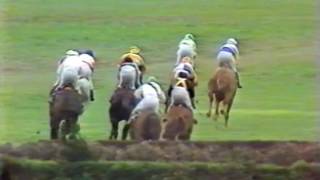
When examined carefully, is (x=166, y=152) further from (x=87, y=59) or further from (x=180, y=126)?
(x=87, y=59)

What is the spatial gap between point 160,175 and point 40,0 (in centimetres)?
328

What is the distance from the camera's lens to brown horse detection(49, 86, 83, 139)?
20.4ft

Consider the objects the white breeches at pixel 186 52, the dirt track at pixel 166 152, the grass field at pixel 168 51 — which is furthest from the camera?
the white breeches at pixel 186 52

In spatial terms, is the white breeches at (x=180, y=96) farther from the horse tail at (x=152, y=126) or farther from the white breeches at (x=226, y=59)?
the white breeches at (x=226, y=59)

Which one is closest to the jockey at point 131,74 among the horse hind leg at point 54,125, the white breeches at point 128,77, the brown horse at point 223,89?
the white breeches at point 128,77

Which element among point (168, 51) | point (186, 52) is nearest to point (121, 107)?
point (186, 52)

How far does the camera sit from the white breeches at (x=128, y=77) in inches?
252

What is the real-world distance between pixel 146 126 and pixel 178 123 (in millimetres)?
184

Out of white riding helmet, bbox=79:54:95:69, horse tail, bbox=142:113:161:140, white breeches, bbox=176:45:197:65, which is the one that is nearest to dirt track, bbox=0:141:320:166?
horse tail, bbox=142:113:161:140

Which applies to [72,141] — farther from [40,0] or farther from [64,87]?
[40,0]

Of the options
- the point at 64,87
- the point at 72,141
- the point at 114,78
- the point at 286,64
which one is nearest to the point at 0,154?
the point at 72,141

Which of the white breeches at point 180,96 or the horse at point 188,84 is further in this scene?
the horse at point 188,84

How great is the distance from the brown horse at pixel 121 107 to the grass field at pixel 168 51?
99 millimetres

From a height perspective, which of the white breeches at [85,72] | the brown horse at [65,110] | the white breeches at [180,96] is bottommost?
the brown horse at [65,110]
